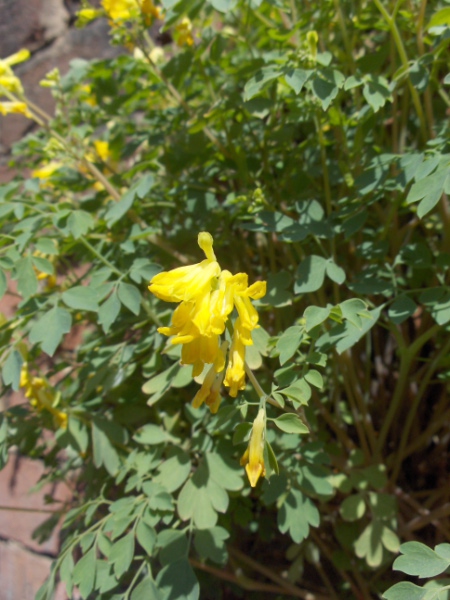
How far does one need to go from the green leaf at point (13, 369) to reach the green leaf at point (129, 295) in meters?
0.22

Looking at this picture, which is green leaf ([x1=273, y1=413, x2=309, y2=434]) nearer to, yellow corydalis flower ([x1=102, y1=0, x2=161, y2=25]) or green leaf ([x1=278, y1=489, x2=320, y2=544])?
green leaf ([x1=278, y1=489, x2=320, y2=544])

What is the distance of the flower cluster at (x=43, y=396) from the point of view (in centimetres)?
120

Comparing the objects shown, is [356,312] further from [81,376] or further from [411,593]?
[81,376]

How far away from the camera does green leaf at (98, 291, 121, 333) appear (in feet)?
3.31

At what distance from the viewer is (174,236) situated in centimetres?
137

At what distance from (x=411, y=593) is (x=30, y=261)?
82cm

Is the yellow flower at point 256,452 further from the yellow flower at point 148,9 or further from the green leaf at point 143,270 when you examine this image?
the yellow flower at point 148,9

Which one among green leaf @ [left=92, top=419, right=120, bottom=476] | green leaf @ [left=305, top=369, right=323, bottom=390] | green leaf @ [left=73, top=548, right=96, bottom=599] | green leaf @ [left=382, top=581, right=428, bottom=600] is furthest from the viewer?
green leaf @ [left=92, top=419, right=120, bottom=476]

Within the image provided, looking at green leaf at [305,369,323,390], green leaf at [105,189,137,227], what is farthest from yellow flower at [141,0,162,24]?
green leaf at [305,369,323,390]

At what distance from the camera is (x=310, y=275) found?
3.21 feet

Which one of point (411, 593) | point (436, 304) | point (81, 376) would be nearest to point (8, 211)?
point (81, 376)

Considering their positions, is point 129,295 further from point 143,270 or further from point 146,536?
point 146,536

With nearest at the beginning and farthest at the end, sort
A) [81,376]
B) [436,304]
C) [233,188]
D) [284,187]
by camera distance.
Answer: [436,304], [81,376], [284,187], [233,188]

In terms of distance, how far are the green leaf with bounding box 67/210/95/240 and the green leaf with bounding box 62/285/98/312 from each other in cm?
10
